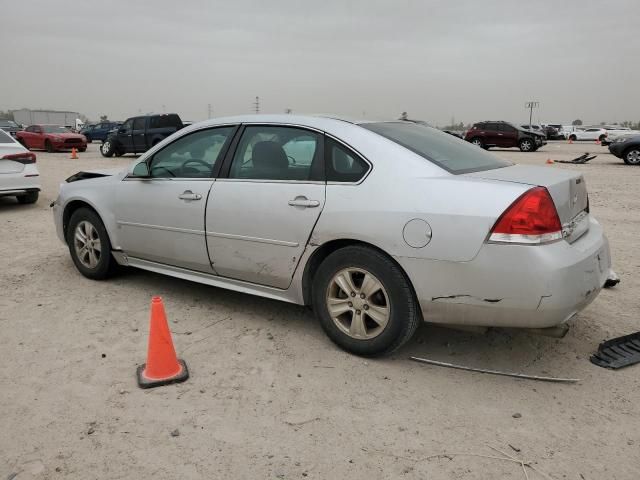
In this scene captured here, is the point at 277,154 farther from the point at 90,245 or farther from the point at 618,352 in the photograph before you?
the point at 618,352

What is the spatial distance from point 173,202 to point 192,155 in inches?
16.3

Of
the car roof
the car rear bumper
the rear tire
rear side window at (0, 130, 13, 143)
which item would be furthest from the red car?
the car rear bumper

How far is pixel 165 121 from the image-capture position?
21.0 metres

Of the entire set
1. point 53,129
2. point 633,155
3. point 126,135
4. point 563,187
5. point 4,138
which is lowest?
point 633,155

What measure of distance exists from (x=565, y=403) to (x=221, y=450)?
187 cm

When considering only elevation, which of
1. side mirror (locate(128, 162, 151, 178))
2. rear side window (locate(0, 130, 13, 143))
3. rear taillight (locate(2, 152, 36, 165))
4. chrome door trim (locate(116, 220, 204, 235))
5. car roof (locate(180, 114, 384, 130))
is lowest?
chrome door trim (locate(116, 220, 204, 235))

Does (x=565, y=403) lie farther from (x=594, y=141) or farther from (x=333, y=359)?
(x=594, y=141)

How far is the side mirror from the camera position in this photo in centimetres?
446

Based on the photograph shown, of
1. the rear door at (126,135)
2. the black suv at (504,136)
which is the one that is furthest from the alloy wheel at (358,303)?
the black suv at (504,136)

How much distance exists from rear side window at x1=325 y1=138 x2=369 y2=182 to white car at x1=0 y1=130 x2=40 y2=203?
734 cm

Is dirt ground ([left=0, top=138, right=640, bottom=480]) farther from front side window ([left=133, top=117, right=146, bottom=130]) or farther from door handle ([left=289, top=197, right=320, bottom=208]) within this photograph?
front side window ([left=133, top=117, right=146, bottom=130])

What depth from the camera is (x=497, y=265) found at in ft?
9.43

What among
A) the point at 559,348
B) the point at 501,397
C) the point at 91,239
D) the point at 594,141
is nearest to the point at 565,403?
the point at 501,397

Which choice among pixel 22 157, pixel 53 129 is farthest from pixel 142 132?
pixel 22 157
